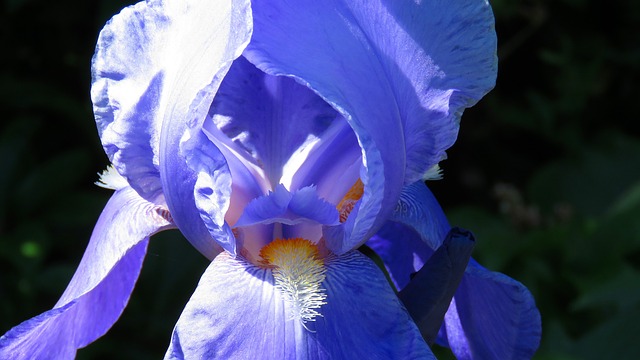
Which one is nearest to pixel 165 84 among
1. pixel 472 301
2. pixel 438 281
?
pixel 438 281

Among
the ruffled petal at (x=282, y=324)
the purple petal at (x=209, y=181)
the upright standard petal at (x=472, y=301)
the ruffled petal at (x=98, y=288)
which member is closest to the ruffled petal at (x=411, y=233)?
the upright standard petal at (x=472, y=301)

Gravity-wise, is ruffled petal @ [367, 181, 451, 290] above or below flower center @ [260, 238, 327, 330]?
below

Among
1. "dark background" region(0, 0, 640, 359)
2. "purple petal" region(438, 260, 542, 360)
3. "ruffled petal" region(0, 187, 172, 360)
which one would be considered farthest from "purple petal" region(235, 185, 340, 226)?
"dark background" region(0, 0, 640, 359)

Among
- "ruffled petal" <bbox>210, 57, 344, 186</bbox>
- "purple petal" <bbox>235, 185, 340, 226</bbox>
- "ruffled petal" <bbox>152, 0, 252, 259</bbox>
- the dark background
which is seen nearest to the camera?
"ruffled petal" <bbox>152, 0, 252, 259</bbox>

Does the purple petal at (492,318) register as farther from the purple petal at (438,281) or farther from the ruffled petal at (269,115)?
the ruffled petal at (269,115)

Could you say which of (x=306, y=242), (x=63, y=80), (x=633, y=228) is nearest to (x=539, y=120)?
(x=633, y=228)

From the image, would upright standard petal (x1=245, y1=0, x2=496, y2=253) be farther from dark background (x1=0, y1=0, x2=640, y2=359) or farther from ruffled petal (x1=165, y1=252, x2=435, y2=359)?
dark background (x1=0, y1=0, x2=640, y2=359)

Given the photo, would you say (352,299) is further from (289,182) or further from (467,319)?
(467,319)
